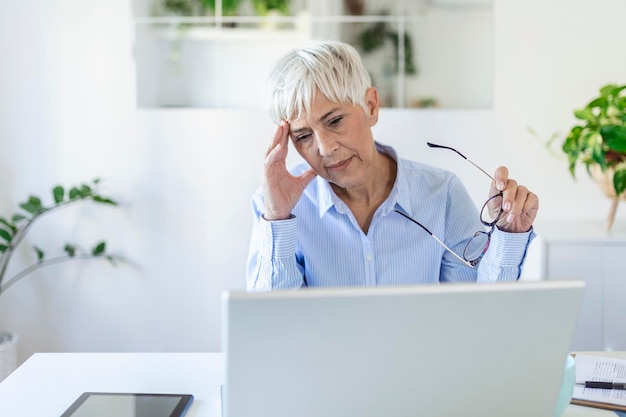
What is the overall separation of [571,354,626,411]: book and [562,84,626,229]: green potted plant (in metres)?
1.38

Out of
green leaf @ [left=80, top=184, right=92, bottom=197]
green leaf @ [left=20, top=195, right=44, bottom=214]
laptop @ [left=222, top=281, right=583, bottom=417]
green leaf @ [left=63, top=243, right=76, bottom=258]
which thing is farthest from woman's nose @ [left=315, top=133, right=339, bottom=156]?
green leaf @ [left=63, top=243, right=76, bottom=258]

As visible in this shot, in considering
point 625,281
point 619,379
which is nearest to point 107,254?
point 625,281

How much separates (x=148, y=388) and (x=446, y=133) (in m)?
2.08

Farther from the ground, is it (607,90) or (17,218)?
A: (607,90)

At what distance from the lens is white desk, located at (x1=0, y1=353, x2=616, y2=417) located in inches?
59.0

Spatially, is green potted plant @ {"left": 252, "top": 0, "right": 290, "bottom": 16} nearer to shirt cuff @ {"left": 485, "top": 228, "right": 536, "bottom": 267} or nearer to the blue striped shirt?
the blue striped shirt

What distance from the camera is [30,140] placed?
11.2 feet

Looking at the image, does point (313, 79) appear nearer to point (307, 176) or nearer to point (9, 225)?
point (307, 176)

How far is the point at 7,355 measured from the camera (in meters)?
3.14

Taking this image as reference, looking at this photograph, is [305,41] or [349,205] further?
[305,41]

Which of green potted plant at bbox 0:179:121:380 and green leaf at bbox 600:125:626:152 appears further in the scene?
green potted plant at bbox 0:179:121:380

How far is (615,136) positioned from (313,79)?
5.09ft

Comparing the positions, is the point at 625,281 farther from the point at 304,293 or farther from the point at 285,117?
the point at 304,293

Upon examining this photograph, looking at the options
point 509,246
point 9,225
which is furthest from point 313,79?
point 9,225
